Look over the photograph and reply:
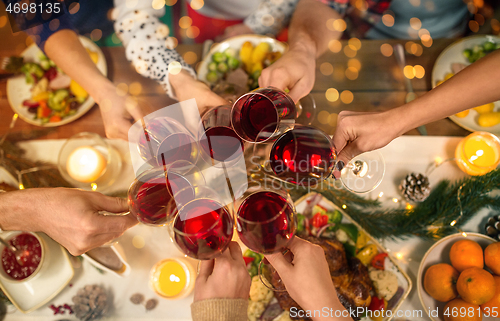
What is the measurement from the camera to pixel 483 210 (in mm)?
1156

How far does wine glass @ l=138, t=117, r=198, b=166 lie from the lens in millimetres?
944

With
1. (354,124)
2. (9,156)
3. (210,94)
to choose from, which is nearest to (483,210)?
(354,124)

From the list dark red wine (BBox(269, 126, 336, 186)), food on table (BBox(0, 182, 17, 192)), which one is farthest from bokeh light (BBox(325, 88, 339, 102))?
food on table (BBox(0, 182, 17, 192))

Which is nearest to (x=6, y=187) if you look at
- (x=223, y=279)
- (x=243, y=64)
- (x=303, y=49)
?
(x=223, y=279)

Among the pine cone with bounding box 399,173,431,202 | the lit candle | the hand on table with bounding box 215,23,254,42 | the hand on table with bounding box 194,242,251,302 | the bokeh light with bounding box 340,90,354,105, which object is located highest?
the hand on table with bounding box 215,23,254,42

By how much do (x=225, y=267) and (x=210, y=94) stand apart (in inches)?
24.1

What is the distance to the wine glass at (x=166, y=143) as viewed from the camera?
944 millimetres

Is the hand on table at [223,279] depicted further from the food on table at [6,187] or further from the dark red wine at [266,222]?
the food on table at [6,187]

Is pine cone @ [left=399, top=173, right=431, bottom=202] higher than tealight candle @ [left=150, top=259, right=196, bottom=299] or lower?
higher

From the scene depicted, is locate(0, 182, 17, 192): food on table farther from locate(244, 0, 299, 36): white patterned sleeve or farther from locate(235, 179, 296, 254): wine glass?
locate(244, 0, 299, 36): white patterned sleeve

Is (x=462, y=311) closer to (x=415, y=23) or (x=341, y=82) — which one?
(x=341, y=82)

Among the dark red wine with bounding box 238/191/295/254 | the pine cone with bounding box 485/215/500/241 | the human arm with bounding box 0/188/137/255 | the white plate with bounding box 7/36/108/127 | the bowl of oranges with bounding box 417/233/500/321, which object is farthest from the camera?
the white plate with bounding box 7/36/108/127

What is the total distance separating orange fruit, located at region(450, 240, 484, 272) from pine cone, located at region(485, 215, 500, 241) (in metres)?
0.12

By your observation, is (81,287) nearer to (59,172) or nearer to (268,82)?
(59,172)
